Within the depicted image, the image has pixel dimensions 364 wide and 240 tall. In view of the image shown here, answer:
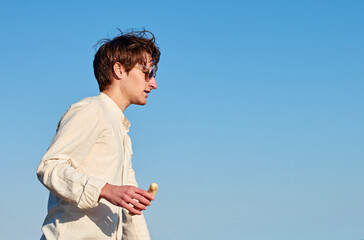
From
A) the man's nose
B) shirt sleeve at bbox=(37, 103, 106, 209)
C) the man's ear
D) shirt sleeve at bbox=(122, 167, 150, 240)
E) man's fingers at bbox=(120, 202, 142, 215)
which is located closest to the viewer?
man's fingers at bbox=(120, 202, 142, 215)

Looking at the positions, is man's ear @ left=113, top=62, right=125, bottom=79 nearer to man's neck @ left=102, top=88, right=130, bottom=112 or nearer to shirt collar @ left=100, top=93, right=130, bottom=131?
man's neck @ left=102, top=88, right=130, bottom=112

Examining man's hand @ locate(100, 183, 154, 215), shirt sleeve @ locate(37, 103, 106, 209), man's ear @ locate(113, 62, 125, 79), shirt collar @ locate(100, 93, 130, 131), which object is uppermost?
man's ear @ locate(113, 62, 125, 79)

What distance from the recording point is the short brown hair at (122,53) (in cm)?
591

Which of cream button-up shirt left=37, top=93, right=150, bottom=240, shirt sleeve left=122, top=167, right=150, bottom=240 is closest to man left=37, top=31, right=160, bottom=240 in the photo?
cream button-up shirt left=37, top=93, right=150, bottom=240

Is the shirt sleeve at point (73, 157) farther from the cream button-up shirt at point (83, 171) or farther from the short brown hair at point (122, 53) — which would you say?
the short brown hair at point (122, 53)

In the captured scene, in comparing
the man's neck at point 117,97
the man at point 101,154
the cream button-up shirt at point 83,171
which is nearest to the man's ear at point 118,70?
the man at point 101,154

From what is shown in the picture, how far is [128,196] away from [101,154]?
858mm

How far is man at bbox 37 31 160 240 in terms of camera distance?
4.38m

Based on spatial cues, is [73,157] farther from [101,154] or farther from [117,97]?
[117,97]

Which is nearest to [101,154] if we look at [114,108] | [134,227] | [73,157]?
[73,157]

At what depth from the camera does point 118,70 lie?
230 inches

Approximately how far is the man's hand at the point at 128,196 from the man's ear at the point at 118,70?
1.72 meters

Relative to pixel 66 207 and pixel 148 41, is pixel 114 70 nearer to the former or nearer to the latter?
pixel 148 41

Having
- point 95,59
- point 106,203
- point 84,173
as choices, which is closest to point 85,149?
point 84,173
